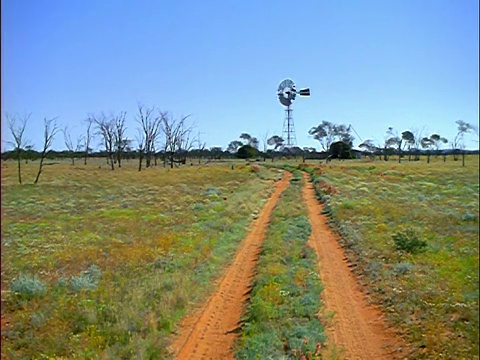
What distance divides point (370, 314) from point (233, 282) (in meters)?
3.45

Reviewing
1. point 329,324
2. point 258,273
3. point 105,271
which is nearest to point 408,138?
point 329,324

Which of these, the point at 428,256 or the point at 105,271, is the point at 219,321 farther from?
the point at 105,271

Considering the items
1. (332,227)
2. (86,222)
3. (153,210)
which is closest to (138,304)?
(332,227)

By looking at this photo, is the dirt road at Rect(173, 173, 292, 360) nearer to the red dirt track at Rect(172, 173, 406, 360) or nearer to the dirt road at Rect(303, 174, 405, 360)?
the red dirt track at Rect(172, 173, 406, 360)

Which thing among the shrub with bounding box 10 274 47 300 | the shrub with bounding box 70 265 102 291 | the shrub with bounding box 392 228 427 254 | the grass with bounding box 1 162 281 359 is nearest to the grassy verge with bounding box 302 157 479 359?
the shrub with bounding box 392 228 427 254

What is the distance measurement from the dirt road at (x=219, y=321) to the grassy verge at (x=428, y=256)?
8.21 ft

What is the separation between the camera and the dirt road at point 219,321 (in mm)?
7266

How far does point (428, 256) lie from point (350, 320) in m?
2.01

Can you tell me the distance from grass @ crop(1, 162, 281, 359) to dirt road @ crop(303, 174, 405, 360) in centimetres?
246

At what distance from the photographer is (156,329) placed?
26.0ft

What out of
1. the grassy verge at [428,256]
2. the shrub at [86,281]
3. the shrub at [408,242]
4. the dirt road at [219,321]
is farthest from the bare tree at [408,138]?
the shrub at [86,281]

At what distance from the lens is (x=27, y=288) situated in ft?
32.8

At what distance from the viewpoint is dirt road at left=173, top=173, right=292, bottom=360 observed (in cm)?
727

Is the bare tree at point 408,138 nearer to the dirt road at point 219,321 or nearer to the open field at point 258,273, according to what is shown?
the open field at point 258,273
